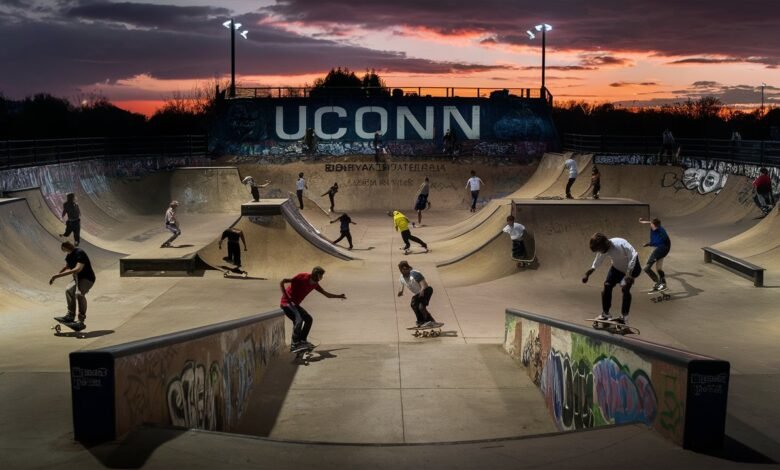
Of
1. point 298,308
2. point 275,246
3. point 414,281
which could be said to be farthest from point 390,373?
point 275,246

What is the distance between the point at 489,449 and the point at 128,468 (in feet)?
8.72

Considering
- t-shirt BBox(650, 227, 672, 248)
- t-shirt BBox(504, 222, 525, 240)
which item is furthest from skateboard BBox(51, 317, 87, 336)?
t-shirt BBox(650, 227, 672, 248)

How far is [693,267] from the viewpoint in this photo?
727 inches

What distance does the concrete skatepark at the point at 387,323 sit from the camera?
6.12 m

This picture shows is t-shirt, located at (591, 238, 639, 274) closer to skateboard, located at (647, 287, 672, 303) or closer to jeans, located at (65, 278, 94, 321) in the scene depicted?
skateboard, located at (647, 287, 672, 303)

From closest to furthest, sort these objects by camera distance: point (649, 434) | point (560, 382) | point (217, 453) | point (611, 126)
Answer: point (217, 453) < point (649, 434) < point (560, 382) < point (611, 126)

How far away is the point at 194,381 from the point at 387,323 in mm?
6753

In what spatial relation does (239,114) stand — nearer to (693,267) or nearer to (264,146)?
(264,146)

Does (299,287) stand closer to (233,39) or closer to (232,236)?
(232,236)

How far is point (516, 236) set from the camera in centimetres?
1795

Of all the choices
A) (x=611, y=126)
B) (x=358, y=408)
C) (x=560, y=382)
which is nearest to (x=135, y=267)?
(x=358, y=408)

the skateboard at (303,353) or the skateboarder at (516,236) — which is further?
the skateboarder at (516,236)

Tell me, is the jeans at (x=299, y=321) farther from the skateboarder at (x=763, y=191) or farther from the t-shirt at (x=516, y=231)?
the skateboarder at (x=763, y=191)

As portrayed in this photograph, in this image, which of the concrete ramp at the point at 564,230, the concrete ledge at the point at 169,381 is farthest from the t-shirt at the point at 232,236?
the concrete ledge at the point at 169,381
